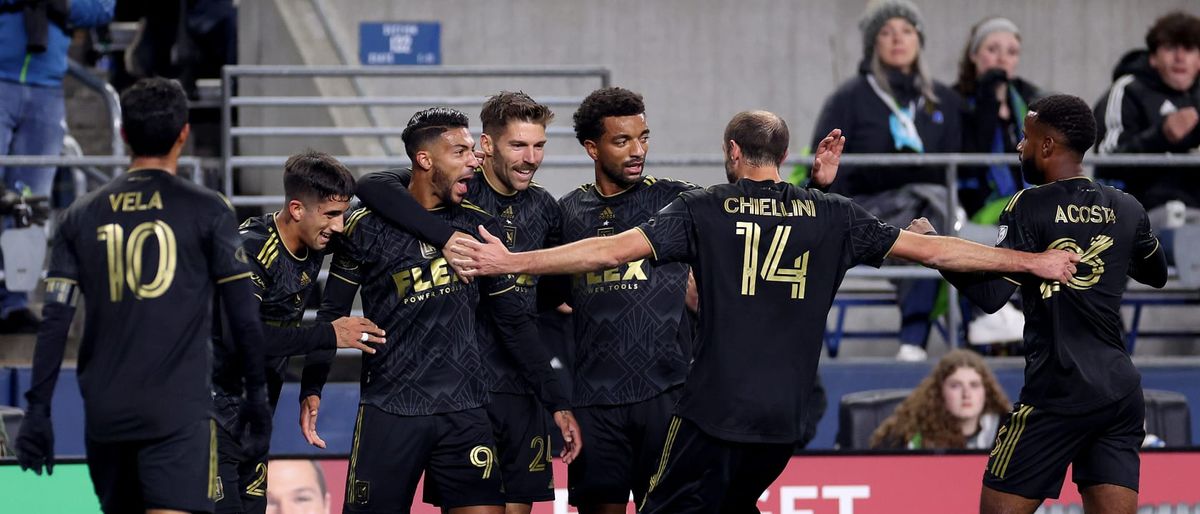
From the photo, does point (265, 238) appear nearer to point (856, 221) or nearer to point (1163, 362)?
point (856, 221)

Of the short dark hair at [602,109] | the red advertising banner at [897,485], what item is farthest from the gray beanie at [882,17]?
the short dark hair at [602,109]

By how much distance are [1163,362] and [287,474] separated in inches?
248

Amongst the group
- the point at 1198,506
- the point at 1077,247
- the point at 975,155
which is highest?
the point at 975,155

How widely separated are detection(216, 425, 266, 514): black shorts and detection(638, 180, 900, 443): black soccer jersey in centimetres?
188

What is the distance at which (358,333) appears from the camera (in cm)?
646

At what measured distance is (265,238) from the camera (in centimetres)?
672

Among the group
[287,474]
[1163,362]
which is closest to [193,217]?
[287,474]

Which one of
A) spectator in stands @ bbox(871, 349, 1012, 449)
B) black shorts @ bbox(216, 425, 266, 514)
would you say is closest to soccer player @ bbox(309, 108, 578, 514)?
black shorts @ bbox(216, 425, 266, 514)

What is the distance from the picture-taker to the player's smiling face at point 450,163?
6684 mm

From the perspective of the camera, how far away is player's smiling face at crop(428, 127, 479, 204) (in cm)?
668

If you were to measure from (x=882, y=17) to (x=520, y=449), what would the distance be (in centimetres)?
507

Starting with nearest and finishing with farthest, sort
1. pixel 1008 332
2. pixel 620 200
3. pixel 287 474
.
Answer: pixel 620 200, pixel 287 474, pixel 1008 332

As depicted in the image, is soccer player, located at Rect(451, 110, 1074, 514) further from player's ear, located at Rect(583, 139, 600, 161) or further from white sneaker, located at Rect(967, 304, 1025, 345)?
white sneaker, located at Rect(967, 304, 1025, 345)

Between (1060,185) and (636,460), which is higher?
(1060,185)
